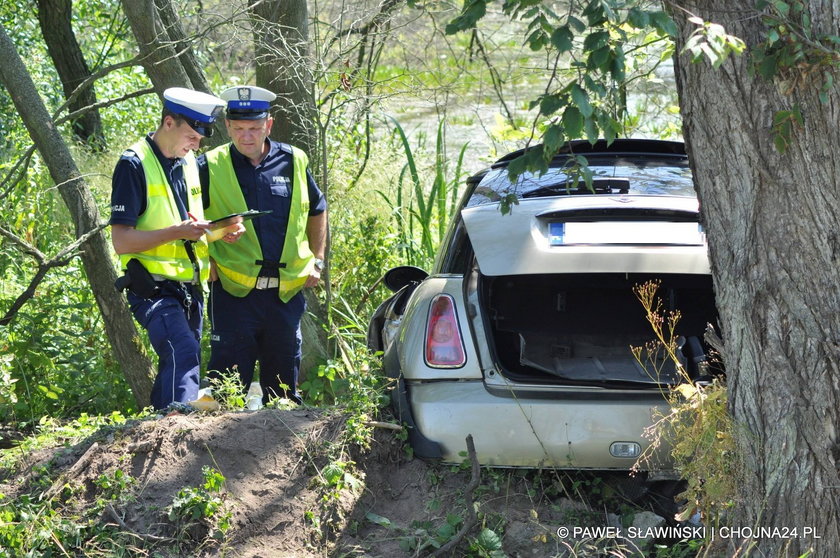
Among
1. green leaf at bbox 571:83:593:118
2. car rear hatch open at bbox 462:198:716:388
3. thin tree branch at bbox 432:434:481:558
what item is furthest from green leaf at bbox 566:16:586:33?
thin tree branch at bbox 432:434:481:558

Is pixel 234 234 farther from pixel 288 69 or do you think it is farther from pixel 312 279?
pixel 288 69

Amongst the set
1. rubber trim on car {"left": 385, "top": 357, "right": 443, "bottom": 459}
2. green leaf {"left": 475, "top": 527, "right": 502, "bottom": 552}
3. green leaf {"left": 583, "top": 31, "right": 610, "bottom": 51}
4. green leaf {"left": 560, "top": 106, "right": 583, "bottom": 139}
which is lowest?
green leaf {"left": 475, "top": 527, "right": 502, "bottom": 552}

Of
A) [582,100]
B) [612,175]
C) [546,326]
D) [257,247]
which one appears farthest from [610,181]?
[257,247]

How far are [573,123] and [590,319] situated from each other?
72.5 inches

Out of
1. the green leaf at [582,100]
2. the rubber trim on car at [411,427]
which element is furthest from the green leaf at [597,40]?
the rubber trim on car at [411,427]

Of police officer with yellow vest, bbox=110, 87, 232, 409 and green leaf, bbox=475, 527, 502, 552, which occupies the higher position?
police officer with yellow vest, bbox=110, 87, 232, 409

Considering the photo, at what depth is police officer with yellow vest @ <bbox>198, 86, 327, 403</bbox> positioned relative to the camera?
5.34 metres

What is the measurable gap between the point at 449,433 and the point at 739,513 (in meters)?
1.11

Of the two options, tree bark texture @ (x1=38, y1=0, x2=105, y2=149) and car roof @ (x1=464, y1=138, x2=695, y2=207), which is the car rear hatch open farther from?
tree bark texture @ (x1=38, y1=0, x2=105, y2=149)

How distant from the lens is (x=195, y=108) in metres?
4.86

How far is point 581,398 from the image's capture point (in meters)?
3.86

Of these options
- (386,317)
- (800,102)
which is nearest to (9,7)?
(386,317)

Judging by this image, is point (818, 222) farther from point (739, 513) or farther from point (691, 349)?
point (691, 349)

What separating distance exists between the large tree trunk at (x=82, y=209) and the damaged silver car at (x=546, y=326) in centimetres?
213
